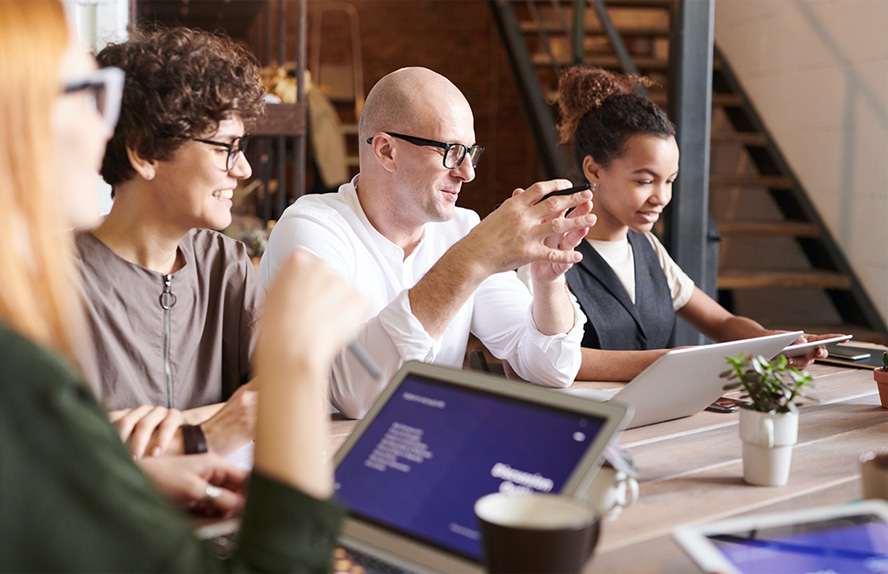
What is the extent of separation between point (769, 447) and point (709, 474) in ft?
0.32

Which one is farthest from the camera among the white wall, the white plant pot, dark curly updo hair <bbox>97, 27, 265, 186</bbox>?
the white wall

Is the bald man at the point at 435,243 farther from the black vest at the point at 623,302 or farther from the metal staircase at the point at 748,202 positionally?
the metal staircase at the point at 748,202

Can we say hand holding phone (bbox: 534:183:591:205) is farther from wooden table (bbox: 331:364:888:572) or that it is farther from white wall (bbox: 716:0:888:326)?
white wall (bbox: 716:0:888:326)

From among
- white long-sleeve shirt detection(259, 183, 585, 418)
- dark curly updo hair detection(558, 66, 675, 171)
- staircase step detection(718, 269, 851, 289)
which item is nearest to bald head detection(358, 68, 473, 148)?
white long-sleeve shirt detection(259, 183, 585, 418)

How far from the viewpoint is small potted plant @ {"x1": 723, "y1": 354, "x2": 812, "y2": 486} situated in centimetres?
104

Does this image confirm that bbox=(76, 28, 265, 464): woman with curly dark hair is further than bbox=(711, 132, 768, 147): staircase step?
No

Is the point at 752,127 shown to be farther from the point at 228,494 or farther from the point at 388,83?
the point at 228,494

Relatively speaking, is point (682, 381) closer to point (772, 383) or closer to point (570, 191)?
point (772, 383)

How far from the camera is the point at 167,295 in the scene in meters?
1.35

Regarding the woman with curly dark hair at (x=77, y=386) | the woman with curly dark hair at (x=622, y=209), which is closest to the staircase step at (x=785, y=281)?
the woman with curly dark hair at (x=622, y=209)

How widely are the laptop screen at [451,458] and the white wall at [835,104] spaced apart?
10.9 ft

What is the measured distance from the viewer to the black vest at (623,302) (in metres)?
2.13

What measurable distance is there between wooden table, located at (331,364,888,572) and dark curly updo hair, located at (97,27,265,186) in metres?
0.53

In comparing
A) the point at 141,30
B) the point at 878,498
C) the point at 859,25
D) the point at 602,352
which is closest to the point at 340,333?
the point at 878,498
